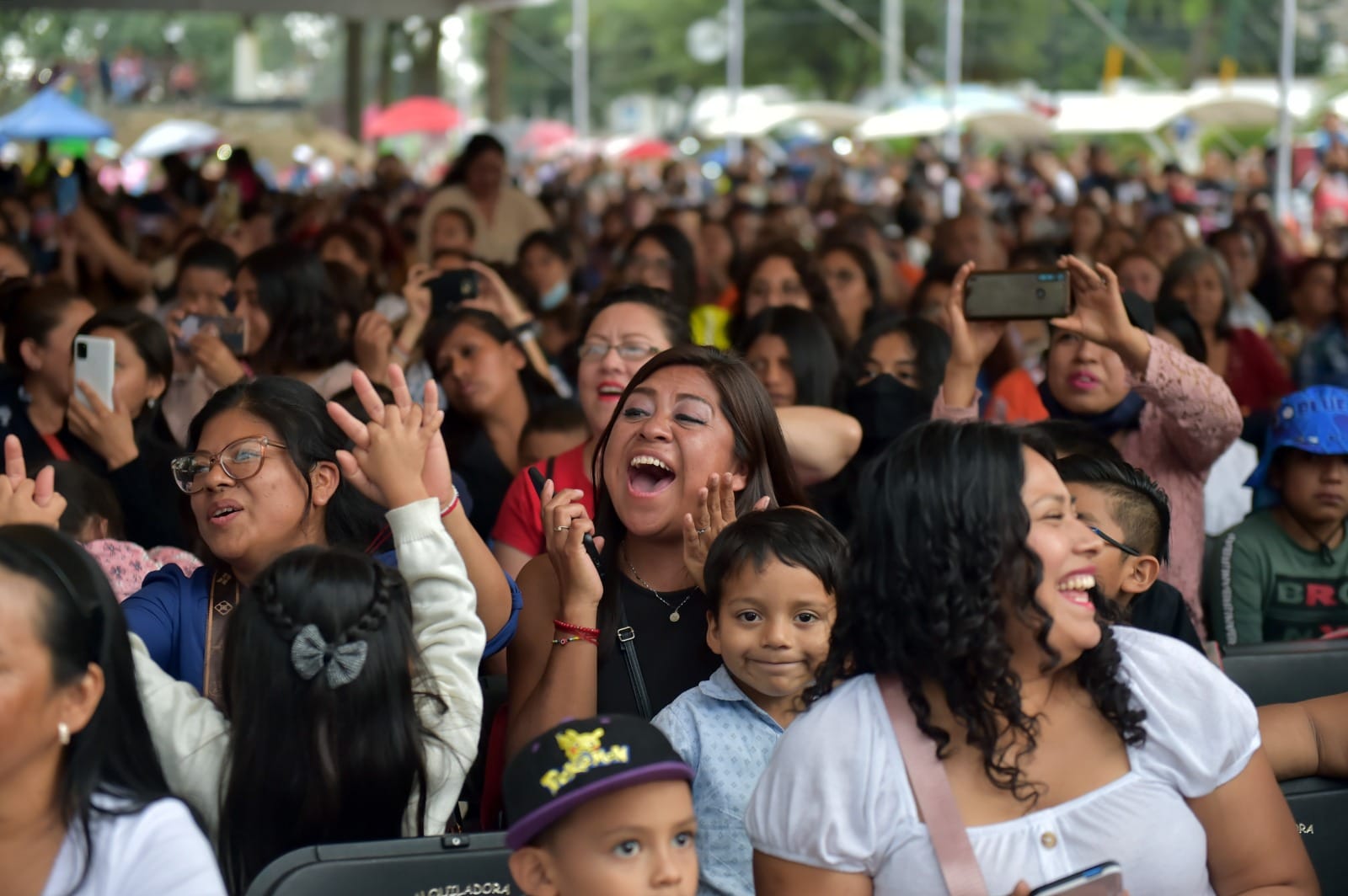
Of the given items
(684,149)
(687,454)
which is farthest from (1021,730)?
(684,149)

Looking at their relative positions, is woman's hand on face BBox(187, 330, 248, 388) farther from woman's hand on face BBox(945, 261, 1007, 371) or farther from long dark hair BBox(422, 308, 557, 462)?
woman's hand on face BBox(945, 261, 1007, 371)

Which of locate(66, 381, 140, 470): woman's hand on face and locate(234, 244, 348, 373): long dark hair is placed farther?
locate(234, 244, 348, 373): long dark hair

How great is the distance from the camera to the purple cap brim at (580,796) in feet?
7.45

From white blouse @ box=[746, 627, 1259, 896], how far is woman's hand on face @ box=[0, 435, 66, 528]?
1.31m

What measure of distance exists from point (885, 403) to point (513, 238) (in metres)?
5.40

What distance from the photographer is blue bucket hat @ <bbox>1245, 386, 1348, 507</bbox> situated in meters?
4.51

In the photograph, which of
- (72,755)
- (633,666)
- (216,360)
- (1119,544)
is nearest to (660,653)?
(633,666)

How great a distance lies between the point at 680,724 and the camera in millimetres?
3170

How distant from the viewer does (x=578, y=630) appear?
3.26 metres

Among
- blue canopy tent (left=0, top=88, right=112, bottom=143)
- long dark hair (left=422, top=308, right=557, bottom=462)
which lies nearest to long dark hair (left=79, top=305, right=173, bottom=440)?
long dark hair (left=422, top=308, right=557, bottom=462)

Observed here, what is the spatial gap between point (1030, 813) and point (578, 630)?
1.09m

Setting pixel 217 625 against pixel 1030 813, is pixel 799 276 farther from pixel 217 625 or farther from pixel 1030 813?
pixel 1030 813

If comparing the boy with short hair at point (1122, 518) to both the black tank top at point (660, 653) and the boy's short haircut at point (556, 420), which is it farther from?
the boy's short haircut at point (556, 420)

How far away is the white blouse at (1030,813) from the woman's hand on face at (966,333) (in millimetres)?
1768
